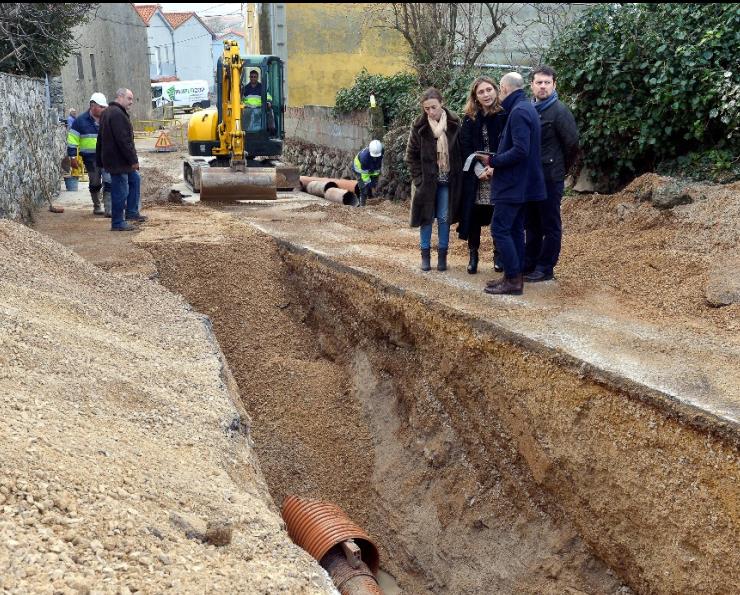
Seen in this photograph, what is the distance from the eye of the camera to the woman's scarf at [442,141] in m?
6.15

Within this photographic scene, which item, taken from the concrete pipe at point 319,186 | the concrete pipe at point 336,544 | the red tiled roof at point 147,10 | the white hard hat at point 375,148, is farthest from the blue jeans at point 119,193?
the red tiled roof at point 147,10

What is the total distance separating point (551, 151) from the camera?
240 inches

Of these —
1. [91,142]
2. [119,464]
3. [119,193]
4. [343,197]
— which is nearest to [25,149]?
[91,142]

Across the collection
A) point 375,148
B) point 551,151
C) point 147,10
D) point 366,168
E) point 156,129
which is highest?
point 147,10

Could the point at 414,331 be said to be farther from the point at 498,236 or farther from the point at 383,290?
the point at 498,236

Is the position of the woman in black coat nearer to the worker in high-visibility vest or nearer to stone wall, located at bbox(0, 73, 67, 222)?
stone wall, located at bbox(0, 73, 67, 222)

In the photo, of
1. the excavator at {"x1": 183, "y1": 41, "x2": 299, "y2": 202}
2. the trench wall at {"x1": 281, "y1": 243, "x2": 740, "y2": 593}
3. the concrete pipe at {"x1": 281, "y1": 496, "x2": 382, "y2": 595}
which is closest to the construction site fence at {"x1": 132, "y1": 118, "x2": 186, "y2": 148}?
the excavator at {"x1": 183, "y1": 41, "x2": 299, "y2": 202}

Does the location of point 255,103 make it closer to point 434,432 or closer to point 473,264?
point 473,264

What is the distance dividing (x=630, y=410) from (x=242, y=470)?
236cm

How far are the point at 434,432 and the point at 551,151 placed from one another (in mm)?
2574

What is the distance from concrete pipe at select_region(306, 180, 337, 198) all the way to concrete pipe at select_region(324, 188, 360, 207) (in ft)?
1.82

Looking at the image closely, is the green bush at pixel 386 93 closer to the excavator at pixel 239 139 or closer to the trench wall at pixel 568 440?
the excavator at pixel 239 139

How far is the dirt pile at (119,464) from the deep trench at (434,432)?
1531 mm

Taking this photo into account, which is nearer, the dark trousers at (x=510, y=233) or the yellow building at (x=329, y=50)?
the dark trousers at (x=510, y=233)
